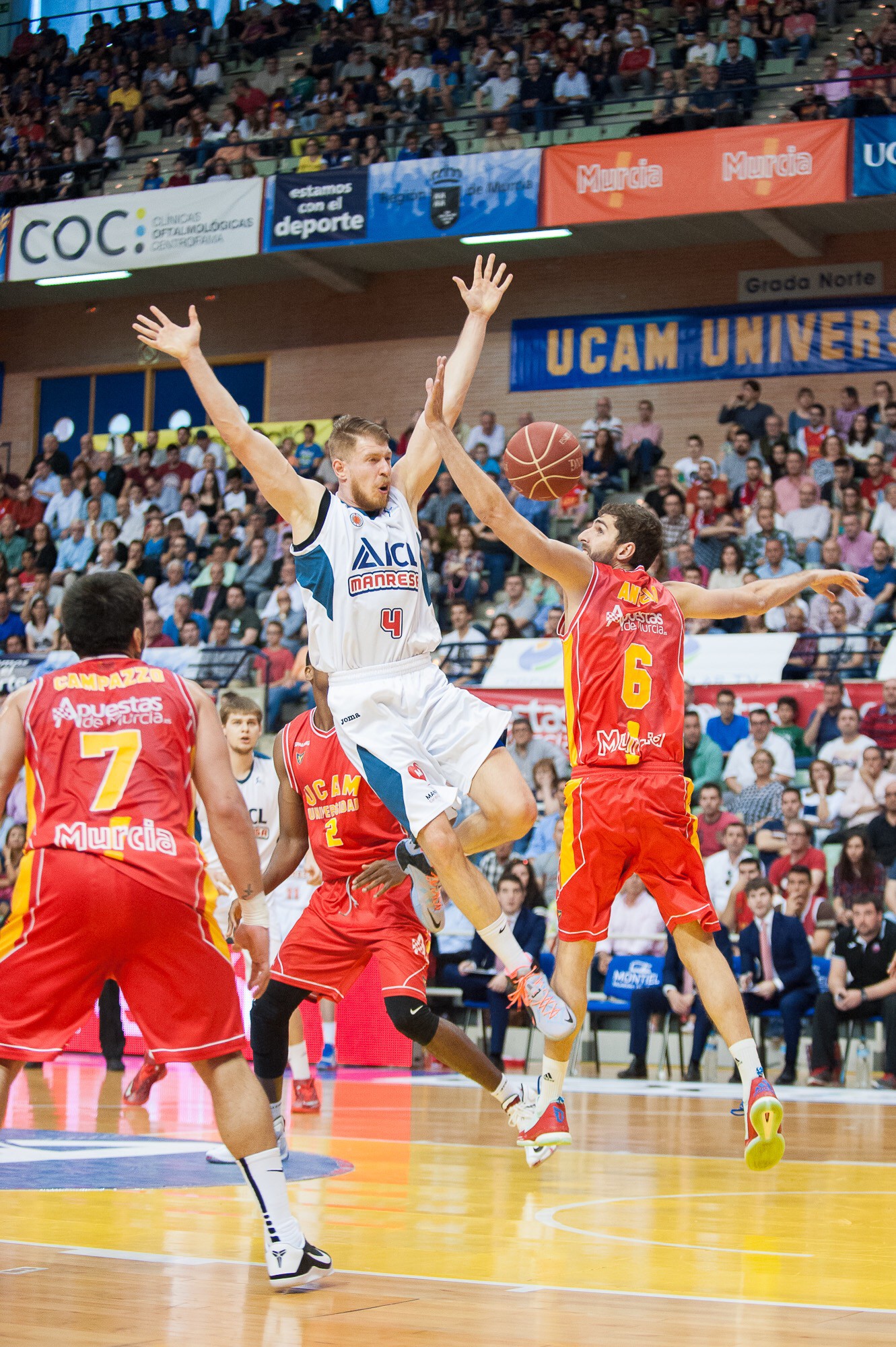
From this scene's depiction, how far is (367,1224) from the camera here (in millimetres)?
5234

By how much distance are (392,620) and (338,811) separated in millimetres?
1130

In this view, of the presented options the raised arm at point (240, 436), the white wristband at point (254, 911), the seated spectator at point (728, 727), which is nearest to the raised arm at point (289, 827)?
the raised arm at point (240, 436)

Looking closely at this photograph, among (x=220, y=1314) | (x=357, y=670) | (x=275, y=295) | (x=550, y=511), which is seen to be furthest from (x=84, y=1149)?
(x=275, y=295)

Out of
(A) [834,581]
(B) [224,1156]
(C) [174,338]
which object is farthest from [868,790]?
(C) [174,338]

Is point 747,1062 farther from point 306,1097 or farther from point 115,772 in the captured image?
point 306,1097

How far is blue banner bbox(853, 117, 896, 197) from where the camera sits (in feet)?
55.3

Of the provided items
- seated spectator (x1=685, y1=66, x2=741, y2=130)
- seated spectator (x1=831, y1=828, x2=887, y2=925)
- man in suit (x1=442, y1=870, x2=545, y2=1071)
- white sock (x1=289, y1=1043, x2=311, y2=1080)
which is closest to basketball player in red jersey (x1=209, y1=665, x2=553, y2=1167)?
white sock (x1=289, y1=1043, x2=311, y2=1080)

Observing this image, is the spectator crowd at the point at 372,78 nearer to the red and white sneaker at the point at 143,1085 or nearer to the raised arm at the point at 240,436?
the red and white sneaker at the point at 143,1085

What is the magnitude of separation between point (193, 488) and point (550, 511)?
5.53 metres

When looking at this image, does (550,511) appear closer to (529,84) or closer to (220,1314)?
(529,84)

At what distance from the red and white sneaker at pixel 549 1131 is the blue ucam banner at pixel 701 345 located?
50.7 feet

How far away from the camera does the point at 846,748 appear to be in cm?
1340

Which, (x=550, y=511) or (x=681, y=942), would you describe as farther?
(x=550, y=511)

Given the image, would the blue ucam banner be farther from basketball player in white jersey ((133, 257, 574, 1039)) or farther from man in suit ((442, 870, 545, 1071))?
basketball player in white jersey ((133, 257, 574, 1039))
